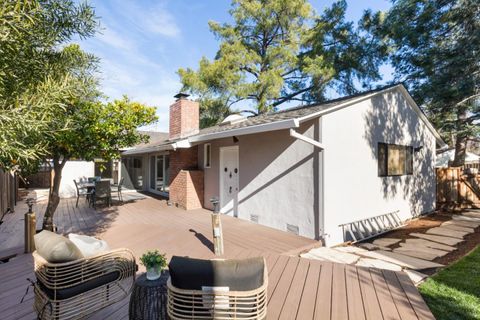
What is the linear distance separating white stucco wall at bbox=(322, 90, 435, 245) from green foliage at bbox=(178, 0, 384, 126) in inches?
314

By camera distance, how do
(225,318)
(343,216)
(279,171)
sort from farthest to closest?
(279,171), (343,216), (225,318)

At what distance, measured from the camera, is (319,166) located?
19.6 ft

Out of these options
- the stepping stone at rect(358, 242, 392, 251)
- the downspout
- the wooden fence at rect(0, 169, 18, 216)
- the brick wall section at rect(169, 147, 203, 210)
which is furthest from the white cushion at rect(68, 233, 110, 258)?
the wooden fence at rect(0, 169, 18, 216)

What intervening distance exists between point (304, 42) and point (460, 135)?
10499 mm

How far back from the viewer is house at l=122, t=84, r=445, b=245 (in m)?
6.09

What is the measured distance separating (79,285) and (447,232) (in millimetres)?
8947

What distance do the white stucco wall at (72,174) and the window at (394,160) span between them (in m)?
13.4

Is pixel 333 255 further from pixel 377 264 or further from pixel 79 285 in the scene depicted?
pixel 79 285

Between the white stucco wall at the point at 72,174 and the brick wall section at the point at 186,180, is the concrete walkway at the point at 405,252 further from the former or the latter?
the white stucco wall at the point at 72,174

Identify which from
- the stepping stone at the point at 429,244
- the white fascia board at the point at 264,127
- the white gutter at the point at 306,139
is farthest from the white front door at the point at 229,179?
the stepping stone at the point at 429,244

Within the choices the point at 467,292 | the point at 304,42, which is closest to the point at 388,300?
the point at 467,292

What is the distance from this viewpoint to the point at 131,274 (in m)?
3.29

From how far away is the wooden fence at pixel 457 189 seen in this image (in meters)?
10.9

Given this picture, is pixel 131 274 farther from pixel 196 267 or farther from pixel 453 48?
pixel 453 48
